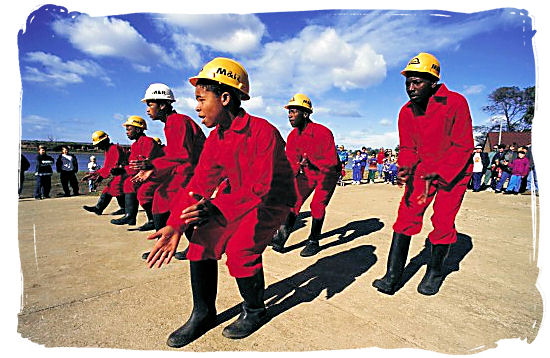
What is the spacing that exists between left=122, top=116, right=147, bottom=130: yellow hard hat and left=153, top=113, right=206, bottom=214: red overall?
79.8 inches

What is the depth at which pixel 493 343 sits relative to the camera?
8.15ft

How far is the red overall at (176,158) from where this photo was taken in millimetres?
4023

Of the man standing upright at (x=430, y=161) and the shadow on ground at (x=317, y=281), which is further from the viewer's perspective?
the man standing upright at (x=430, y=161)

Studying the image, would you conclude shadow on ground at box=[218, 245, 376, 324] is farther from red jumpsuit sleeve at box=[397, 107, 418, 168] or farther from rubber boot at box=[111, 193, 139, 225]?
rubber boot at box=[111, 193, 139, 225]

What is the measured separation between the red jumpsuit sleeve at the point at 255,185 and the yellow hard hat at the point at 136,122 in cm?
428

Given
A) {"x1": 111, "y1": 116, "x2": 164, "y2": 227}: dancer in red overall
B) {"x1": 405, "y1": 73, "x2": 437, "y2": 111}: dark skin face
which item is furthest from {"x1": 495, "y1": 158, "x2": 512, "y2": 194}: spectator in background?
{"x1": 111, "y1": 116, "x2": 164, "y2": 227}: dancer in red overall

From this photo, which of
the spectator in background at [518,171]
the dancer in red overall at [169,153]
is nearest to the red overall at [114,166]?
the dancer in red overall at [169,153]

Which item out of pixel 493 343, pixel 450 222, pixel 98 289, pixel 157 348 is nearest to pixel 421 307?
pixel 493 343

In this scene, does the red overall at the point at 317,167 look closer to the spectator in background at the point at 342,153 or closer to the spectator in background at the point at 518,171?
the spectator in background at the point at 518,171

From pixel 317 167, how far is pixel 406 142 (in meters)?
1.57

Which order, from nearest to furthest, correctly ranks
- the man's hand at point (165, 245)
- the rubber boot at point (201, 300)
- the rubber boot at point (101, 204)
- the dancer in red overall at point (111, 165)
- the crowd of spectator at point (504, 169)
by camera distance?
the man's hand at point (165, 245)
the rubber boot at point (201, 300)
the dancer in red overall at point (111, 165)
the rubber boot at point (101, 204)
the crowd of spectator at point (504, 169)

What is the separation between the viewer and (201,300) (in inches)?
104

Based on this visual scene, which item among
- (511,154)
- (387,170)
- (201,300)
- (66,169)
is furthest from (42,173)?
(511,154)

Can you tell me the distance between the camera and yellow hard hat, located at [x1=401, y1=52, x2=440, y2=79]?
10.4 ft
